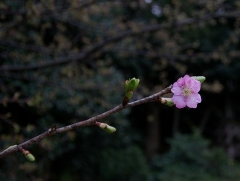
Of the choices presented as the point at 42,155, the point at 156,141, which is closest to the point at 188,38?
the point at 156,141

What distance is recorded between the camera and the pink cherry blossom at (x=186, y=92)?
2.21 ft

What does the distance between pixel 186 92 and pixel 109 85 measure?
9.55ft

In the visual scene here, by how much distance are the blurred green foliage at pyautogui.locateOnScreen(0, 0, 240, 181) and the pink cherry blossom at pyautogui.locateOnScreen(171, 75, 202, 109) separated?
3.20 ft

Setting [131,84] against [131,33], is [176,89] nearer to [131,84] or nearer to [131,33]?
[131,84]

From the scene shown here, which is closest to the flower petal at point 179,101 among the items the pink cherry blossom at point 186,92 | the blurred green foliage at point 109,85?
the pink cherry blossom at point 186,92

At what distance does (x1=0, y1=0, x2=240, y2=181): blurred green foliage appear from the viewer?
2576mm

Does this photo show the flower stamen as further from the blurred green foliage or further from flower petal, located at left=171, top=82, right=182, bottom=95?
the blurred green foliage

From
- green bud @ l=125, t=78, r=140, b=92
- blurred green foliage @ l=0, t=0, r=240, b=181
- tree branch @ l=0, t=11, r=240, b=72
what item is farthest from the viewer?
blurred green foliage @ l=0, t=0, r=240, b=181

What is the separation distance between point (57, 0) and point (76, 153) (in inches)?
109

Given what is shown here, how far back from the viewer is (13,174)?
3506 mm

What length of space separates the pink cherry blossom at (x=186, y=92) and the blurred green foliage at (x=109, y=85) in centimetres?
98

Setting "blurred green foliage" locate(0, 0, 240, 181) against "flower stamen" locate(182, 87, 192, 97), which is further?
"blurred green foliage" locate(0, 0, 240, 181)

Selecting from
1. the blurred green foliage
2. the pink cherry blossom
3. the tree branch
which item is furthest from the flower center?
the tree branch

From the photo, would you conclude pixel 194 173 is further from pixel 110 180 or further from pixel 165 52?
pixel 165 52
